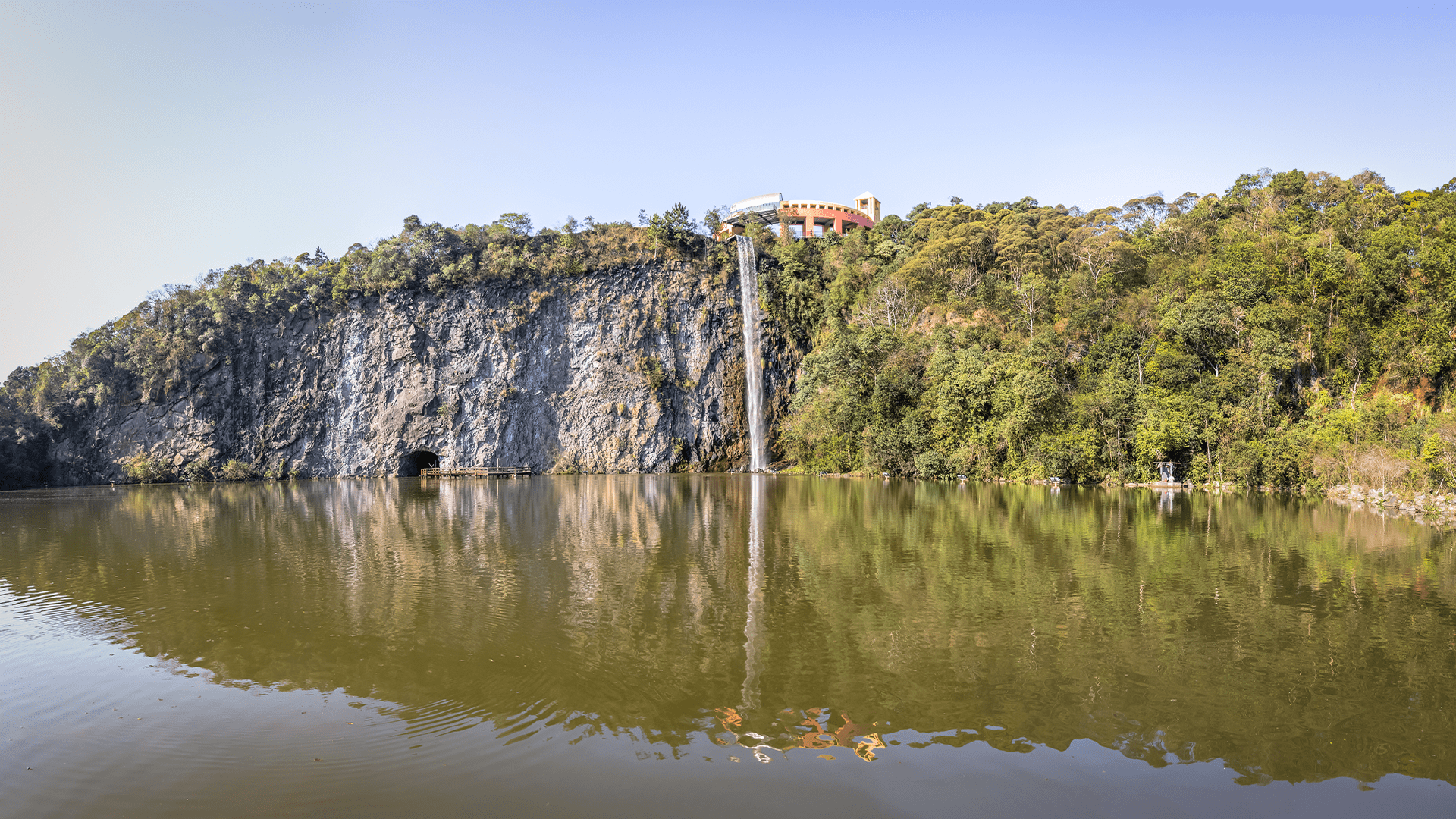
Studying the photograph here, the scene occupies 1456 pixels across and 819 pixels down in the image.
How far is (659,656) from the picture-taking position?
27.0 ft

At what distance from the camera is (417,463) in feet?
194

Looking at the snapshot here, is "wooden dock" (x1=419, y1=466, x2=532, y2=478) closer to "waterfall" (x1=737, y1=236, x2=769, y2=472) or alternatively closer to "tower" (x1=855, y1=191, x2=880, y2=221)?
"waterfall" (x1=737, y1=236, x2=769, y2=472)

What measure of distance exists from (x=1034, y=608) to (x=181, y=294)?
67.6 m

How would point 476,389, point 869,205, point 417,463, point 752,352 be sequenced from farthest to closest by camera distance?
point 869,205 < point 417,463 < point 752,352 < point 476,389

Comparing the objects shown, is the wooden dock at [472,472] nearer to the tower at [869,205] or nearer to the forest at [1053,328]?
the forest at [1053,328]

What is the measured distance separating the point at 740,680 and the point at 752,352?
50.3 m

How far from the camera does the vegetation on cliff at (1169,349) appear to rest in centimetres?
3042

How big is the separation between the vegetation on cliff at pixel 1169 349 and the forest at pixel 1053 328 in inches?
4.3

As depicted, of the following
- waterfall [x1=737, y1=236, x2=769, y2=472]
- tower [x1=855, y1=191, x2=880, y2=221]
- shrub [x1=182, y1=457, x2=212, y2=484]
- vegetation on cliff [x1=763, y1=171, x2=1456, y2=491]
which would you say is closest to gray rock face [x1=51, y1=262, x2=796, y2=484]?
shrub [x1=182, y1=457, x2=212, y2=484]

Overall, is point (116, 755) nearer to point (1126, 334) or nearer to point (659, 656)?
point (659, 656)

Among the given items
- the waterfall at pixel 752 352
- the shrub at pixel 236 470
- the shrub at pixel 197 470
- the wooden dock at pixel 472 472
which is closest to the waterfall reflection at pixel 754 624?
the waterfall at pixel 752 352

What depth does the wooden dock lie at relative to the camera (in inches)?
2098

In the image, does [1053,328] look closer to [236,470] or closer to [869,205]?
[869,205]

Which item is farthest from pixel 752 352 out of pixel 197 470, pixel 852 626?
pixel 852 626
